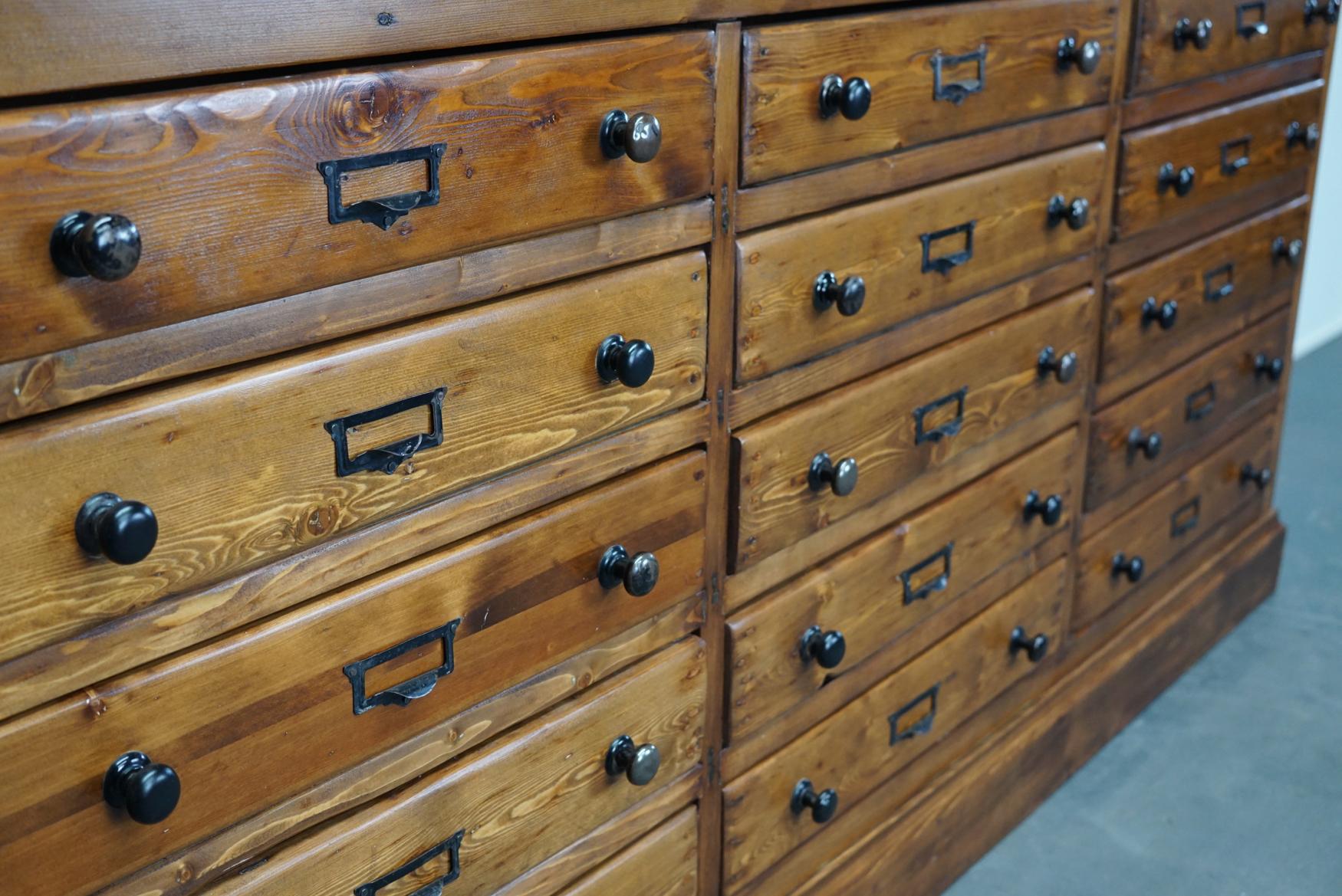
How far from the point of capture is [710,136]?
123cm

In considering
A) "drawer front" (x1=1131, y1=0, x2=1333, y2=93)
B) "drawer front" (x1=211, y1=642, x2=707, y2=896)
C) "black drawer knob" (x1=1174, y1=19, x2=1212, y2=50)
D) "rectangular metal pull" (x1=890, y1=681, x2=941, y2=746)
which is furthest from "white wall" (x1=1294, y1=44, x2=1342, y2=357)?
"drawer front" (x1=211, y1=642, x2=707, y2=896)

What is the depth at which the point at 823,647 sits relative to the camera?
4.95ft

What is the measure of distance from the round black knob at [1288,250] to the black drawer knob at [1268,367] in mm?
160

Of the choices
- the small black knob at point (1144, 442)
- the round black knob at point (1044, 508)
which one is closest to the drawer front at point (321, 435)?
the round black knob at point (1044, 508)

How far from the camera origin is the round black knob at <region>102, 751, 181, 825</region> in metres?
0.94

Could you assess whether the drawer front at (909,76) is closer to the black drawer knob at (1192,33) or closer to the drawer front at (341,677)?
the black drawer knob at (1192,33)

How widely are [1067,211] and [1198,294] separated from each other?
0.49 m

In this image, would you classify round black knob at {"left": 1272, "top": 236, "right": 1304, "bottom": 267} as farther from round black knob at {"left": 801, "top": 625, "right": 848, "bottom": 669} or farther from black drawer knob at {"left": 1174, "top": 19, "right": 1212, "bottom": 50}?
round black knob at {"left": 801, "top": 625, "right": 848, "bottom": 669}

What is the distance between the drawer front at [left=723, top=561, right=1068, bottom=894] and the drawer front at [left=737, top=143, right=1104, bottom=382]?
45 cm

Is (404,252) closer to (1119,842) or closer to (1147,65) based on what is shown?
(1147,65)

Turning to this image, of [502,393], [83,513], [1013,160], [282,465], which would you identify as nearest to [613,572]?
[502,393]

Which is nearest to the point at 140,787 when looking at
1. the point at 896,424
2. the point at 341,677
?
the point at 341,677

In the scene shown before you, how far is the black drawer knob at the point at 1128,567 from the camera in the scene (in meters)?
2.12

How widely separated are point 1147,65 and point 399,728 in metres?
1.27
